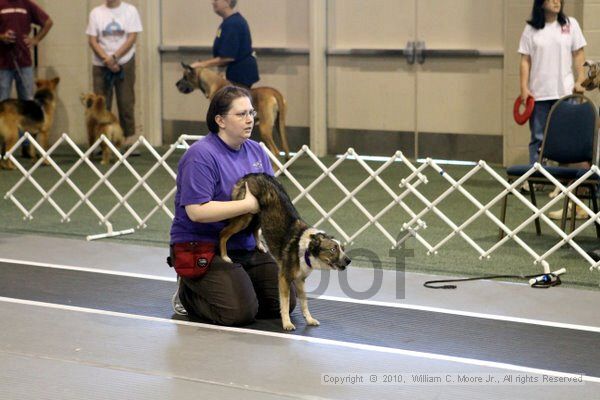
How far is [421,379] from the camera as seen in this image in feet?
11.3

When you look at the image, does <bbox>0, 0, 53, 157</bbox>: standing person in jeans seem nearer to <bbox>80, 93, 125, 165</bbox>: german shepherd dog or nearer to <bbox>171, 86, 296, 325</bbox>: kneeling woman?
<bbox>80, 93, 125, 165</bbox>: german shepherd dog

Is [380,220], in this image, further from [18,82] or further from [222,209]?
[18,82]

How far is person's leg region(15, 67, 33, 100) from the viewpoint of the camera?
9539mm

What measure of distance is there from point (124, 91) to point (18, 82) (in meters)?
0.94

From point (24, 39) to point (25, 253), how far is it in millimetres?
4360

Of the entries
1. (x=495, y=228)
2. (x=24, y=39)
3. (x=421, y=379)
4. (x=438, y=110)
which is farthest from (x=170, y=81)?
(x=421, y=379)

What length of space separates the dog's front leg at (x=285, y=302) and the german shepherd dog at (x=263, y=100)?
14.5 feet

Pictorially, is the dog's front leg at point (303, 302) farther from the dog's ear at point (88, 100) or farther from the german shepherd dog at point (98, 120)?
the dog's ear at point (88, 100)

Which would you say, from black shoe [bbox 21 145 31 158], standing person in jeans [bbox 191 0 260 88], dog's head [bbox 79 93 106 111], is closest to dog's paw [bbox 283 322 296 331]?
standing person in jeans [bbox 191 0 260 88]

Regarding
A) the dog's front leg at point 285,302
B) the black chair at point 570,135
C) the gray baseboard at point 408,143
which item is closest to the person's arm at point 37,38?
the gray baseboard at point 408,143

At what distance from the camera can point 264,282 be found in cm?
430

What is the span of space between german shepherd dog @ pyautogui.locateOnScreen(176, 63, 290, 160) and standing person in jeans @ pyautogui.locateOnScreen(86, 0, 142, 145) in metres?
0.99

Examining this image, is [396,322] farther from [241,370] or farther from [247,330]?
[241,370]

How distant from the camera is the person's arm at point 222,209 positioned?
4.04 m
